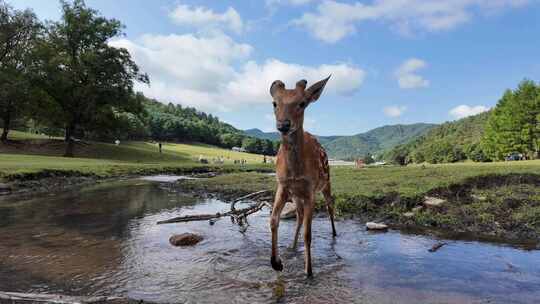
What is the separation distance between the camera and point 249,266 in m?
8.26

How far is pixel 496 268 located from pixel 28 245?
40.3 feet

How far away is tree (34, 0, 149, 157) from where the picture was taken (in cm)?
5175

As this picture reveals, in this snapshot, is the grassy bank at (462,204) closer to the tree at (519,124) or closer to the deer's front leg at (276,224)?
the deer's front leg at (276,224)

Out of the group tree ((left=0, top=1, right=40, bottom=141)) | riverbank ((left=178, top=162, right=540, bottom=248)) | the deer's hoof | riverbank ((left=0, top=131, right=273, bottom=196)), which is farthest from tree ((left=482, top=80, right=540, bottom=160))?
tree ((left=0, top=1, right=40, bottom=141))

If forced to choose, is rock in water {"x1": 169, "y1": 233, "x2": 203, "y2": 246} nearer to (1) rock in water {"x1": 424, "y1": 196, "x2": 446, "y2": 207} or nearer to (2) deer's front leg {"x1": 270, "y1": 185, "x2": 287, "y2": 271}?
(2) deer's front leg {"x1": 270, "y1": 185, "x2": 287, "y2": 271}

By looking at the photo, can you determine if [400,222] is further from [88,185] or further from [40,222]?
[88,185]

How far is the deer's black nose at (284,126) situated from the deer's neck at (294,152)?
0.86 metres

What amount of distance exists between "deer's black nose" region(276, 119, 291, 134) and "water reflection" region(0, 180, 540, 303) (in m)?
3.10

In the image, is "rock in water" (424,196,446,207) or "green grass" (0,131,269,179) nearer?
"rock in water" (424,196,446,207)

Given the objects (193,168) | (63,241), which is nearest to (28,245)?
(63,241)

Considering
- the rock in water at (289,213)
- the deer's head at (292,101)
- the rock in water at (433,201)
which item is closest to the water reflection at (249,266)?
the rock in water at (289,213)

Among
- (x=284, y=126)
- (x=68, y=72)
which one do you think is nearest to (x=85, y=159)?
(x=68, y=72)

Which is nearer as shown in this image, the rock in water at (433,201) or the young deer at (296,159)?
the young deer at (296,159)

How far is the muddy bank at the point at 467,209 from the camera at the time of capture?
10.8m
